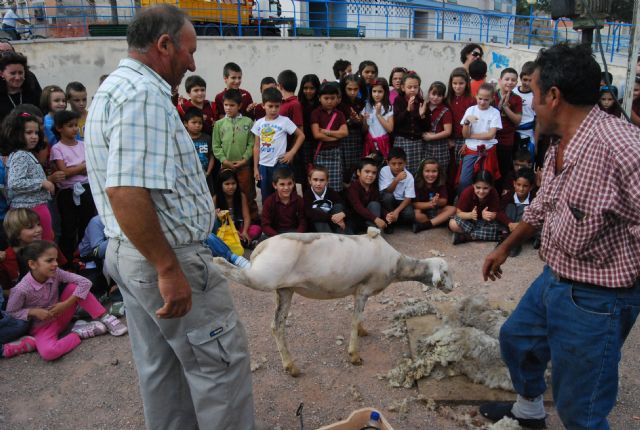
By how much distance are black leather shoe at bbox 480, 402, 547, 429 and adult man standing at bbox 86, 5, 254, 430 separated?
148 cm

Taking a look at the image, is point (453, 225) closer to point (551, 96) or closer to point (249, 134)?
point (249, 134)

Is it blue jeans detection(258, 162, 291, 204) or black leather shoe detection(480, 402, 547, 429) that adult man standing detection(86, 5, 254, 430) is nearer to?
black leather shoe detection(480, 402, 547, 429)

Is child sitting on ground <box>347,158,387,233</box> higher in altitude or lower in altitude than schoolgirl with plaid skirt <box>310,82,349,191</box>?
lower

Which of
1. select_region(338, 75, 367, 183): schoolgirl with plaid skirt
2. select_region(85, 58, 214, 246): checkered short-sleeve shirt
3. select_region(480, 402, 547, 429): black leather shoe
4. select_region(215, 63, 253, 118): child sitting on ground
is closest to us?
select_region(85, 58, 214, 246): checkered short-sleeve shirt

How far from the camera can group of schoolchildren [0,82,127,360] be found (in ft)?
13.1

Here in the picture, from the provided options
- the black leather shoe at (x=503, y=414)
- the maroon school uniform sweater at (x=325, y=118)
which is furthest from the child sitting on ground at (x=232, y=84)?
the black leather shoe at (x=503, y=414)

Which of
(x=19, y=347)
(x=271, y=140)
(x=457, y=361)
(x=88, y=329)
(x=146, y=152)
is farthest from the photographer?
(x=271, y=140)

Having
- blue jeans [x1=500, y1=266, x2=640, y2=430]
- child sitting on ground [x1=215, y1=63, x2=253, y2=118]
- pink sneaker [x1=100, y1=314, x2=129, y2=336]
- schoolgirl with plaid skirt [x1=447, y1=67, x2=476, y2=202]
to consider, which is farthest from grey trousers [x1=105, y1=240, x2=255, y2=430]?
schoolgirl with plaid skirt [x1=447, y1=67, x2=476, y2=202]

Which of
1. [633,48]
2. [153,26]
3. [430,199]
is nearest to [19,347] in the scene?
[153,26]

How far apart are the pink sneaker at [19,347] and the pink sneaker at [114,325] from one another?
1.69ft

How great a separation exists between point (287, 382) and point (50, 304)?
205 centimetres

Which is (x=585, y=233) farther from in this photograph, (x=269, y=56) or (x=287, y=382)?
(x=269, y=56)

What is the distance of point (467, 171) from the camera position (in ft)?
21.0

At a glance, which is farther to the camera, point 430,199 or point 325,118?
point 430,199
